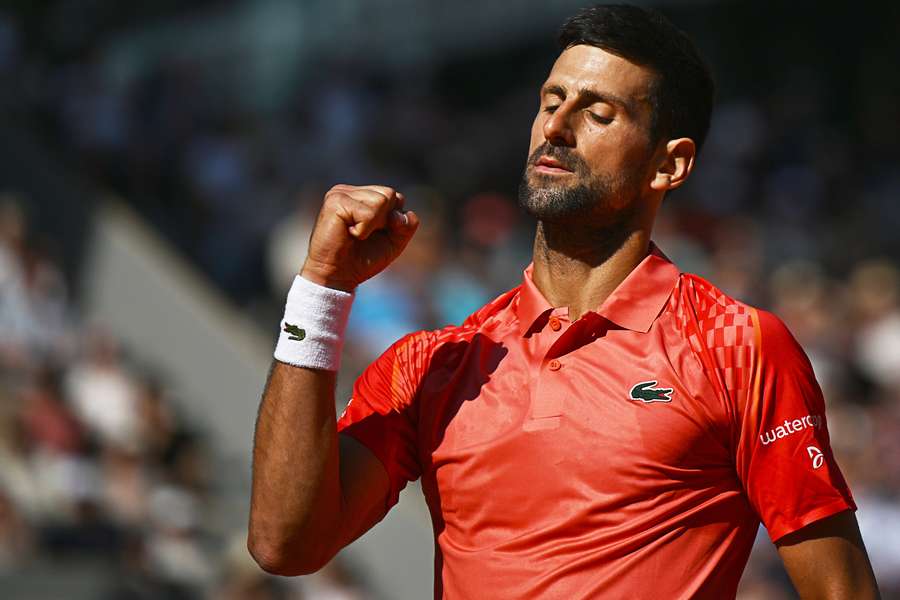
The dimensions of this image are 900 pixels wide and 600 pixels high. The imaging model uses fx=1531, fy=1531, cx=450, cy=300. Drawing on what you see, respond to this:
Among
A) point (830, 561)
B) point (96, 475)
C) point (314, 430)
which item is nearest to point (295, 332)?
point (314, 430)

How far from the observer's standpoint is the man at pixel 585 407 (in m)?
2.89

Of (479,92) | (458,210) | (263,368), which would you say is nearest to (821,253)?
(458,210)

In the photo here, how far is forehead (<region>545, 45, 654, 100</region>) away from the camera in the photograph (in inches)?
122

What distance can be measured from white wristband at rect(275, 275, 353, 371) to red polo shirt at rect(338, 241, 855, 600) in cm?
24

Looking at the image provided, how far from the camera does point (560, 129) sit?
3088 mm

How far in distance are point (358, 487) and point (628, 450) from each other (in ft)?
1.84

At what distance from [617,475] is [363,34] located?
50.8 ft

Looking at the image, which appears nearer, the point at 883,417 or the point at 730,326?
the point at 730,326

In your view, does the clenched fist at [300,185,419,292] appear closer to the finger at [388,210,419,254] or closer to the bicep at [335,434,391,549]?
the finger at [388,210,419,254]

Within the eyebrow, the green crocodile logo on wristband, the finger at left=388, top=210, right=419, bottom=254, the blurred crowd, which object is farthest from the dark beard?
the blurred crowd

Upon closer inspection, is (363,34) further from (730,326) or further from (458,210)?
(730,326)

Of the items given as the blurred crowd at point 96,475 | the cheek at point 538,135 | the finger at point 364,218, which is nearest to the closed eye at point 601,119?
the cheek at point 538,135

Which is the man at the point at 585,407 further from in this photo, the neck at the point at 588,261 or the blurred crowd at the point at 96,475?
the blurred crowd at the point at 96,475

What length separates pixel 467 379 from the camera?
10.3 ft
